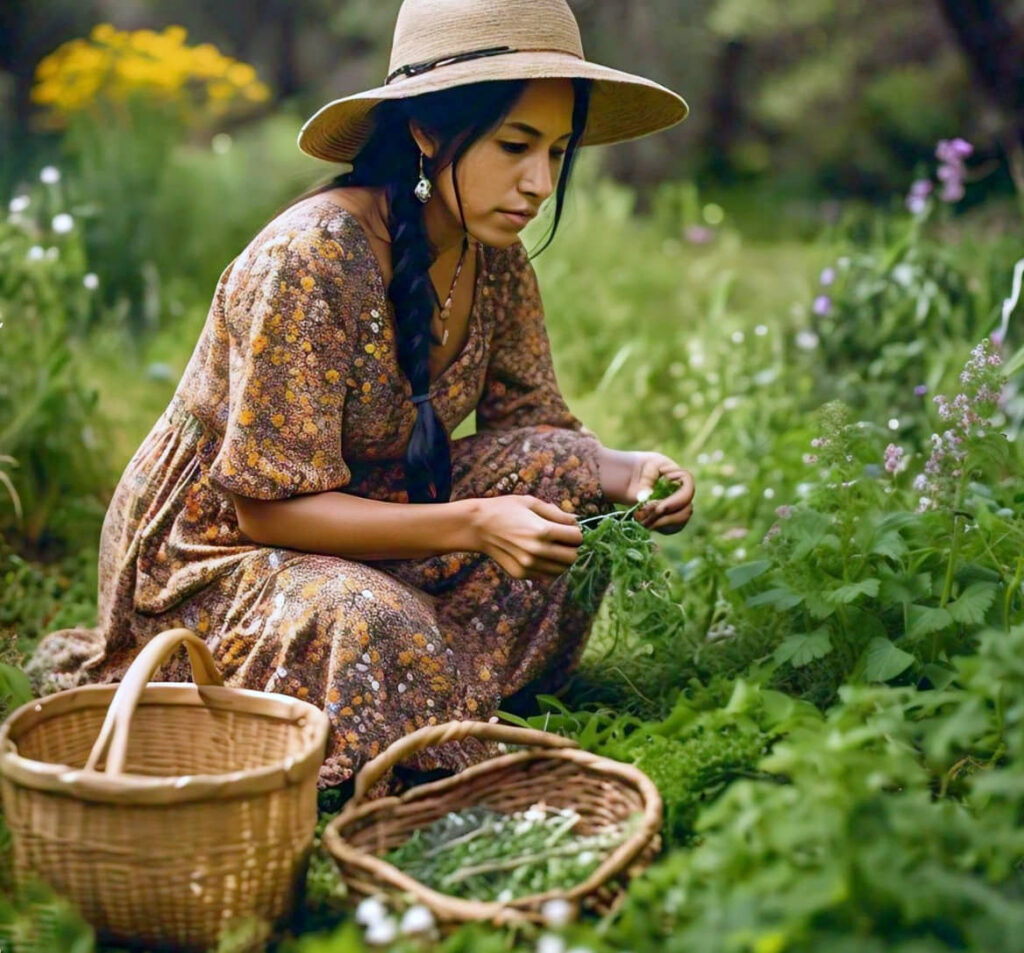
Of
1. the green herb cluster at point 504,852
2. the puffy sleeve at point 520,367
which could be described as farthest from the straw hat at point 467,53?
the green herb cluster at point 504,852

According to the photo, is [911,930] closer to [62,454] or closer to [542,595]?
[542,595]

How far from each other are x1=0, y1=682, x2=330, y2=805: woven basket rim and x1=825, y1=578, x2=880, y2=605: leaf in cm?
94

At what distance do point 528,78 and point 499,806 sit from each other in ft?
3.99

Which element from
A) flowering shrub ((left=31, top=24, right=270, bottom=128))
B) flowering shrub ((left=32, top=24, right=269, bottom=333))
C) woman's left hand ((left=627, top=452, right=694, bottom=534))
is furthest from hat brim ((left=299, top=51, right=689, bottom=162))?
flowering shrub ((left=31, top=24, right=270, bottom=128))

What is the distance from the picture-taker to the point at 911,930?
1.53 metres

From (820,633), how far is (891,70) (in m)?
7.51

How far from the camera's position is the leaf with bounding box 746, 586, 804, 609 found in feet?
8.45

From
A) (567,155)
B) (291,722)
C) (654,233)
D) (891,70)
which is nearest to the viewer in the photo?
(291,722)

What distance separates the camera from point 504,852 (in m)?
1.97

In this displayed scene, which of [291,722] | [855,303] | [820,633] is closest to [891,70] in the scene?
[855,303]

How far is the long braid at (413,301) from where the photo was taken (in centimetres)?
261

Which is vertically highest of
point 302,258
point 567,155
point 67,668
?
point 567,155

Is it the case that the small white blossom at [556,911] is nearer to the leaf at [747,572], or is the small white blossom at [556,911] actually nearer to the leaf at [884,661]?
the leaf at [884,661]

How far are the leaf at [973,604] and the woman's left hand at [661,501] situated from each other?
20.6 inches
